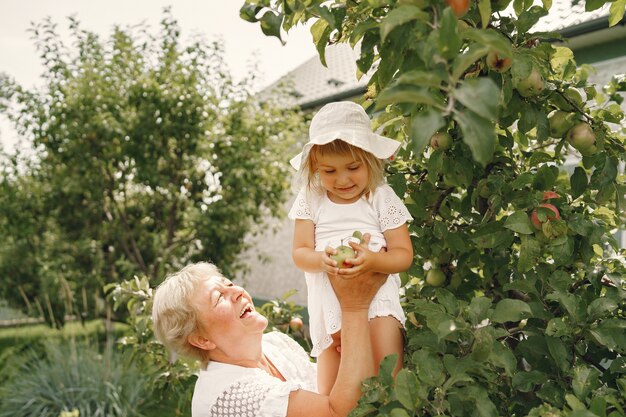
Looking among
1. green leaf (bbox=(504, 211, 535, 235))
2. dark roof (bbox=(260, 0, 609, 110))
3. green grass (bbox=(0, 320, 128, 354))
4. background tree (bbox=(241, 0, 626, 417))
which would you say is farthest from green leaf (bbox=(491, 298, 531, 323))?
green grass (bbox=(0, 320, 128, 354))

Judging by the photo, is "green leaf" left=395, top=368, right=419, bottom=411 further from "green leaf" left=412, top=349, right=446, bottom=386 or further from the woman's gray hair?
the woman's gray hair

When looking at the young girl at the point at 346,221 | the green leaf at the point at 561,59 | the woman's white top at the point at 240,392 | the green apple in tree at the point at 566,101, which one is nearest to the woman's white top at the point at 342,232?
the young girl at the point at 346,221

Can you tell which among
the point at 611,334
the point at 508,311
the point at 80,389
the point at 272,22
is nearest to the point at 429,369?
→ the point at 508,311

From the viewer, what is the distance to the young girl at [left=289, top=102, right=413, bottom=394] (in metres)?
1.55

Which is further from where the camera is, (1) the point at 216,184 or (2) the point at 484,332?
(1) the point at 216,184

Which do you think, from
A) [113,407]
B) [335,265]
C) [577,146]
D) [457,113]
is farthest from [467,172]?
[113,407]

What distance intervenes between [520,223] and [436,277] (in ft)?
1.72

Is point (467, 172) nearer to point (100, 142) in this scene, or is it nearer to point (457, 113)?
point (457, 113)

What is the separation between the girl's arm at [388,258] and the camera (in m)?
1.40

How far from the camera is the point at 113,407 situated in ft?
15.5

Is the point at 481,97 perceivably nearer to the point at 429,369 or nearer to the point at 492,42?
the point at 492,42

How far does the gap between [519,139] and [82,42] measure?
217 inches

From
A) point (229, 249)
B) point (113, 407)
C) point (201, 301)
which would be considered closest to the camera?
point (201, 301)

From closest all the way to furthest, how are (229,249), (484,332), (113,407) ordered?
(484,332) → (113,407) → (229,249)
